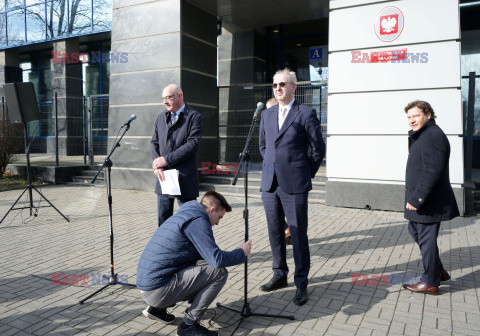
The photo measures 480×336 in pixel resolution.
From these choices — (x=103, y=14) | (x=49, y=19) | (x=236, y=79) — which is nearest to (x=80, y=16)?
(x=103, y=14)

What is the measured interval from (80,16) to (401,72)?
14371 mm

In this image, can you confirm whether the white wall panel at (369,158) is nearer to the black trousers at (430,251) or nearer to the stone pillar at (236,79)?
the stone pillar at (236,79)

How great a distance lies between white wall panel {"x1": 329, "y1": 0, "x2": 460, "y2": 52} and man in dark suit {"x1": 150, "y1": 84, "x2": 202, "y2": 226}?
485 cm

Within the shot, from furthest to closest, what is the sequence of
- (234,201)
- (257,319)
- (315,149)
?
(234,201) < (315,149) < (257,319)

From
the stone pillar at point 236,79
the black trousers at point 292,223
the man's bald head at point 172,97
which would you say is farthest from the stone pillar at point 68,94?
the black trousers at point 292,223

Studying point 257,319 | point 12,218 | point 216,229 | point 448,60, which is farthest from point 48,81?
point 257,319

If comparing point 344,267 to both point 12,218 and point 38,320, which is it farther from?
point 12,218

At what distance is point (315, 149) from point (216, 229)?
3232mm

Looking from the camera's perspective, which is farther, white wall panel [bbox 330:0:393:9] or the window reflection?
the window reflection

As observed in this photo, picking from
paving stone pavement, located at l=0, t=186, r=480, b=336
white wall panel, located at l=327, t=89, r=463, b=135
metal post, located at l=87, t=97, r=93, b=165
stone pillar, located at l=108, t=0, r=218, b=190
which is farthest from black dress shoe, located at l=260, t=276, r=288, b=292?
metal post, located at l=87, t=97, r=93, b=165

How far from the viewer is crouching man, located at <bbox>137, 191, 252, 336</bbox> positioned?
2852 mm

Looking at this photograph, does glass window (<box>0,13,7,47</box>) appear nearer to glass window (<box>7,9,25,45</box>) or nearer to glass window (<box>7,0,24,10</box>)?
glass window (<box>7,9,25,45</box>)

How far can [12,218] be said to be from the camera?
23.9ft

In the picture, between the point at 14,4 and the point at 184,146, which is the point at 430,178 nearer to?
the point at 184,146
